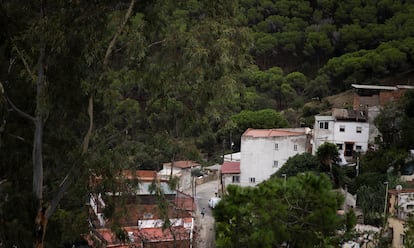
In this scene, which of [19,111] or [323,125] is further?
[323,125]

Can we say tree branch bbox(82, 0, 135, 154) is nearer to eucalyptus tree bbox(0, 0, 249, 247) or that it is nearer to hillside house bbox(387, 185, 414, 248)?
eucalyptus tree bbox(0, 0, 249, 247)

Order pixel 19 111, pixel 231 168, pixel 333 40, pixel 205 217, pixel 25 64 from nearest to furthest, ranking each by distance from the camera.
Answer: pixel 25 64 → pixel 19 111 → pixel 205 217 → pixel 231 168 → pixel 333 40

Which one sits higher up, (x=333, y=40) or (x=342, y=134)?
(x=333, y=40)

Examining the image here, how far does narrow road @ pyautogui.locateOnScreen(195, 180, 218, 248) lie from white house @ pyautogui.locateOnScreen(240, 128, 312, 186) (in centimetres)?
204

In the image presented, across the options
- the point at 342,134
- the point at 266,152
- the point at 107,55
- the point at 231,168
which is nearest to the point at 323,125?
the point at 342,134

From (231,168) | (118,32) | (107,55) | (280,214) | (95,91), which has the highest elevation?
(118,32)

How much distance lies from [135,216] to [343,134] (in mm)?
13951

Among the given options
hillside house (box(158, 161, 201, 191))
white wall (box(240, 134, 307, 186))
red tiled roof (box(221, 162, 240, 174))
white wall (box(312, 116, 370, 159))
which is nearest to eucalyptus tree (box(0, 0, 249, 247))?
white wall (box(312, 116, 370, 159))

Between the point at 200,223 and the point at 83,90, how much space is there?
12.4 metres

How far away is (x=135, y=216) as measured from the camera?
487 inches

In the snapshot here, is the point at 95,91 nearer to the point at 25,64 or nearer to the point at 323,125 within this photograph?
the point at 25,64

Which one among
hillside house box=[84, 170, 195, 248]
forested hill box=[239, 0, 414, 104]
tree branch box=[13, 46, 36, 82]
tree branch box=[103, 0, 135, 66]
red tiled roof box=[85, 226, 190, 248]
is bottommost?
red tiled roof box=[85, 226, 190, 248]

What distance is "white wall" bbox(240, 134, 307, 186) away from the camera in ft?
82.3

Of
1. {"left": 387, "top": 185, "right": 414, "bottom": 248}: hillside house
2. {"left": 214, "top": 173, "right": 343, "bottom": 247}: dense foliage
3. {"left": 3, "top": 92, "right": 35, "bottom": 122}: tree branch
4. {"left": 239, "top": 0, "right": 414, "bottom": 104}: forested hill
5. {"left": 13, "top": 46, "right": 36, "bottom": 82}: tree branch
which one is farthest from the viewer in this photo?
{"left": 239, "top": 0, "right": 414, "bottom": 104}: forested hill
